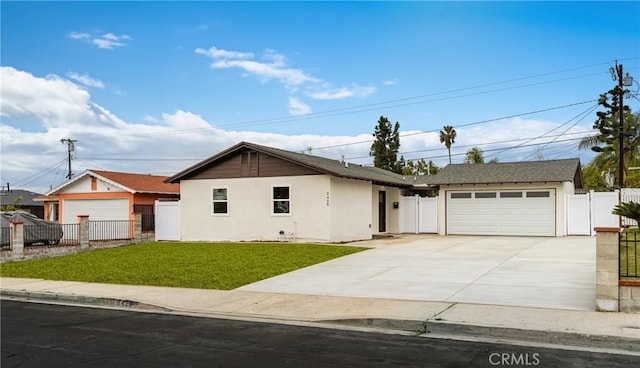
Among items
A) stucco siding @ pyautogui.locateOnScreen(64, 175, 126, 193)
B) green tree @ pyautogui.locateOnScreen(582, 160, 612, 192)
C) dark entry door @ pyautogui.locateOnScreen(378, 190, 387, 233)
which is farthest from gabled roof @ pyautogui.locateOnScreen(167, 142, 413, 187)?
green tree @ pyautogui.locateOnScreen(582, 160, 612, 192)

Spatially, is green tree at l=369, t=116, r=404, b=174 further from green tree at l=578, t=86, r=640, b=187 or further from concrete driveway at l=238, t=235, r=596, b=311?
concrete driveway at l=238, t=235, r=596, b=311

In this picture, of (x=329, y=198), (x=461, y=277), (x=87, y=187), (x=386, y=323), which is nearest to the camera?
(x=386, y=323)

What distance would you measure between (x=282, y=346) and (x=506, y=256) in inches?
444

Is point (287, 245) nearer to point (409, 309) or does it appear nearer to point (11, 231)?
point (11, 231)

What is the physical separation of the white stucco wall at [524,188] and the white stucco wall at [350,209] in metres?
4.08

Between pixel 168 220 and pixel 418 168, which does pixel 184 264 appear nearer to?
pixel 168 220

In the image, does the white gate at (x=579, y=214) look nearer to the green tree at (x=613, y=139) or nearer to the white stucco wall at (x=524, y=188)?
the white stucco wall at (x=524, y=188)

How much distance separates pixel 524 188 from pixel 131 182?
70.3 ft

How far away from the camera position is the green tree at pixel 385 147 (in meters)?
61.4

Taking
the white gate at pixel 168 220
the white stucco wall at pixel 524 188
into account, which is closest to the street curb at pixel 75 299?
the white gate at pixel 168 220

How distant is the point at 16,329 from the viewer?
904 cm

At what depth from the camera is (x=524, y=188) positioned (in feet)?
88.1

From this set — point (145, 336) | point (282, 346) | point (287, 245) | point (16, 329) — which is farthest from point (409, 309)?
point (287, 245)

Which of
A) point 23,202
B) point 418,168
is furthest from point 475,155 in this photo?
point 23,202
